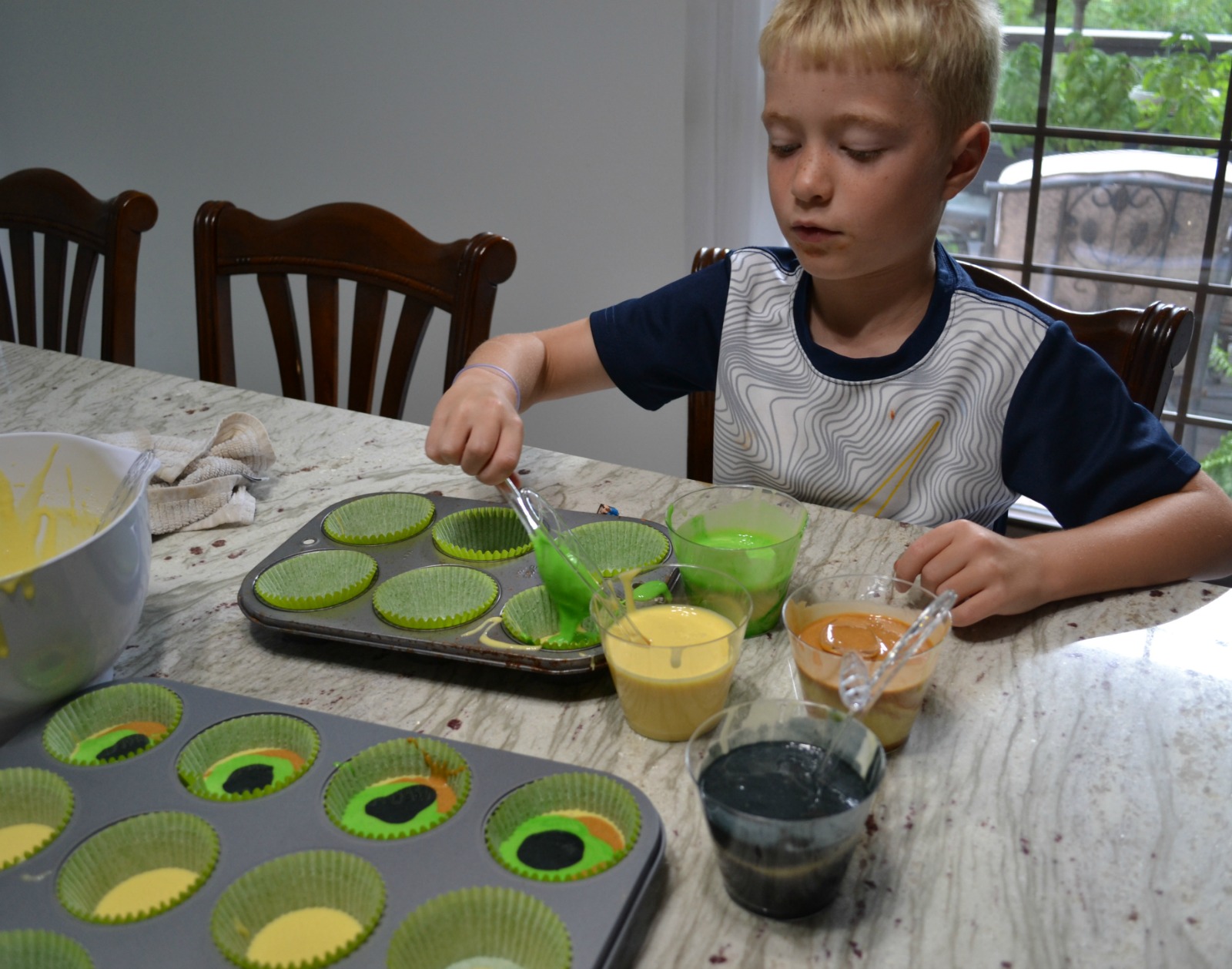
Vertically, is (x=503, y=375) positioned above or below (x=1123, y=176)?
below

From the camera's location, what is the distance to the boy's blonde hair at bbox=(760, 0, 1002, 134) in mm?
968

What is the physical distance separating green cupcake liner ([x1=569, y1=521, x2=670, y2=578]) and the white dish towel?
0.37 m

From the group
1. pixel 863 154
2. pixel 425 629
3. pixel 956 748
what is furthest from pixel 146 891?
pixel 863 154

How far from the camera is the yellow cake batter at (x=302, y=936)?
22.5 inches

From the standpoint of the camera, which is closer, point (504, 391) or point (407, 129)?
point (504, 391)

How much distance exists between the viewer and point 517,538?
101 centimetres

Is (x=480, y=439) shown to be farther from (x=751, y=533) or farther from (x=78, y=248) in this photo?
(x=78, y=248)

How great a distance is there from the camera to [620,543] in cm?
97

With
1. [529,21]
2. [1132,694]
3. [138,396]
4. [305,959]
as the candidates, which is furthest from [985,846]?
[529,21]

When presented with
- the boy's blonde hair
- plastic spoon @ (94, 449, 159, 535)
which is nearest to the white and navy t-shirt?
the boy's blonde hair

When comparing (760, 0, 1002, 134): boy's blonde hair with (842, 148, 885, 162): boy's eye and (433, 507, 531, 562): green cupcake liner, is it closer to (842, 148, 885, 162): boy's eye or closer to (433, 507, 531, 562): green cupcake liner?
(842, 148, 885, 162): boy's eye

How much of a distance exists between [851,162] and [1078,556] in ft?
1.38

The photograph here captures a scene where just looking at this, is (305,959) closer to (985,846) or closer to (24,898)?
(24,898)

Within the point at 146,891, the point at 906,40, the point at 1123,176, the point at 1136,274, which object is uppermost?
the point at 906,40
